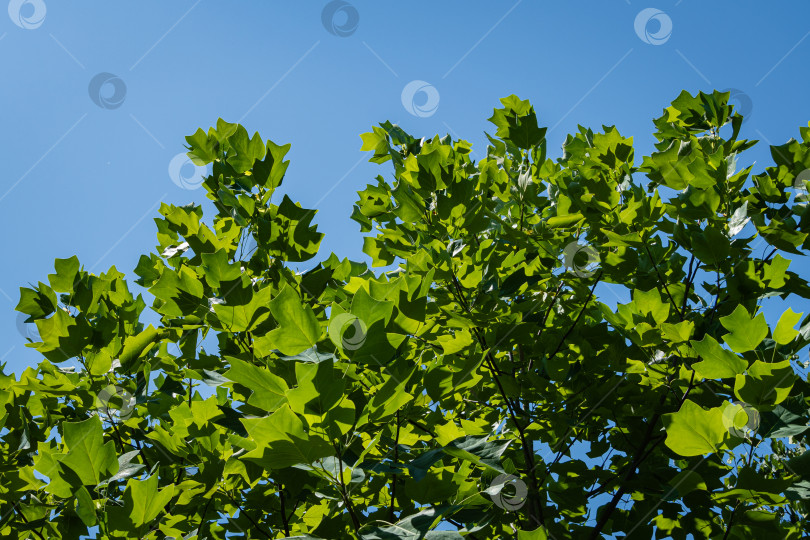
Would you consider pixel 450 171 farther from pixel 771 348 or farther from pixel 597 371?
pixel 771 348

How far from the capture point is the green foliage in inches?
57.8

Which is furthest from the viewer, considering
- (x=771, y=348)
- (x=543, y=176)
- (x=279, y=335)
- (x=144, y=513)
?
(x=543, y=176)

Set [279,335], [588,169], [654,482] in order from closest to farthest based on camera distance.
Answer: [279,335] → [654,482] → [588,169]

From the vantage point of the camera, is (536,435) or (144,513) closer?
(144,513)

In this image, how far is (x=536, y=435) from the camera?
258 cm

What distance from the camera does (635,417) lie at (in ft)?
8.32

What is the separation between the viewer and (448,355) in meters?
1.65

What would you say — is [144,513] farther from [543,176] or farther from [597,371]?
[543,176]

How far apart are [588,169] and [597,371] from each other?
992 mm

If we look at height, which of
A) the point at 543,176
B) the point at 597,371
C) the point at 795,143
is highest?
the point at 543,176

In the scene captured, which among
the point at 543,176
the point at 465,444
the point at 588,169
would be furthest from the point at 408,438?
the point at 543,176

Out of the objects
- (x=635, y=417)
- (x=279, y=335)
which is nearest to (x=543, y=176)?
(x=635, y=417)

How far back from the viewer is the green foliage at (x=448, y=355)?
1.47 meters

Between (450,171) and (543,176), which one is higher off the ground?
(543,176)
